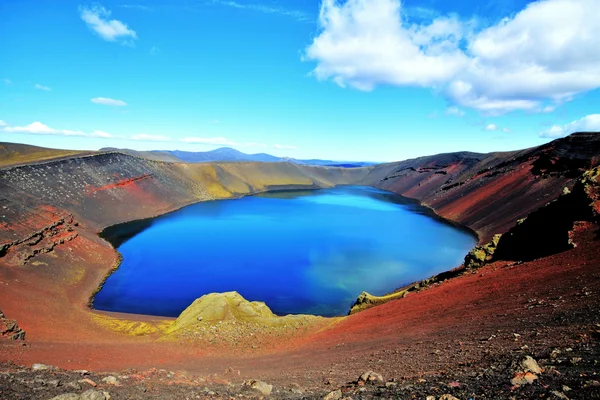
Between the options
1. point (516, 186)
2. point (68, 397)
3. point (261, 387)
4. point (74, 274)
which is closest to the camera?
point (68, 397)

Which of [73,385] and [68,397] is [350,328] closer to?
[73,385]

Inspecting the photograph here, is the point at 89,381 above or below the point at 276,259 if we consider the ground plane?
above

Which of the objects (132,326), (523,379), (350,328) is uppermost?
(523,379)

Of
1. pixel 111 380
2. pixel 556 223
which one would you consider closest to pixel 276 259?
pixel 556 223

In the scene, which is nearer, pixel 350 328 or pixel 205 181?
pixel 350 328

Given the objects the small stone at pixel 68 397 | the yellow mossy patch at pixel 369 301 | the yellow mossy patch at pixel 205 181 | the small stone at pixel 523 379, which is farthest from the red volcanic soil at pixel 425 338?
the yellow mossy patch at pixel 205 181

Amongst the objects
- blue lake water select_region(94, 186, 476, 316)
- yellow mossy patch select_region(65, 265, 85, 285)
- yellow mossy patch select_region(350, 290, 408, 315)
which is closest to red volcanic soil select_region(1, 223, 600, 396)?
yellow mossy patch select_region(350, 290, 408, 315)
